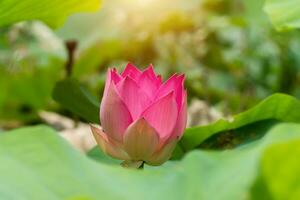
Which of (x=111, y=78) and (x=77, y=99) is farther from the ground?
(x=111, y=78)

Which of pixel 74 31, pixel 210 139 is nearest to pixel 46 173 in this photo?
pixel 210 139

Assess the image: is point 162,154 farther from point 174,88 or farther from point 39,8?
point 39,8

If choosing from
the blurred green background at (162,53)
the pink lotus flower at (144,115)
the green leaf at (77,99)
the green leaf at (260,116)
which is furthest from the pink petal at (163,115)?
the blurred green background at (162,53)

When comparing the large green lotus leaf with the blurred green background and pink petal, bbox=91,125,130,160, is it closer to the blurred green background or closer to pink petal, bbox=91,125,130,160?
pink petal, bbox=91,125,130,160

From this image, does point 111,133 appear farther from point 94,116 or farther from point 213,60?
point 213,60

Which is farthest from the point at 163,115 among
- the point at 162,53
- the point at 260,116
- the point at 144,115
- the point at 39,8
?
the point at 162,53

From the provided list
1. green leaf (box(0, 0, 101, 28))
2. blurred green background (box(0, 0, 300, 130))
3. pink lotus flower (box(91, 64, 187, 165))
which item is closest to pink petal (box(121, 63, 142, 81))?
pink lotus flower (box(91, 64, 187, 165))
